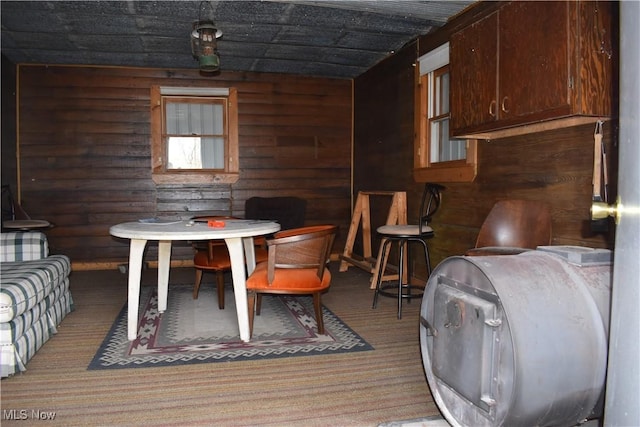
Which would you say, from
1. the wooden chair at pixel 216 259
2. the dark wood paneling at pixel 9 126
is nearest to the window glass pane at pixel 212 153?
the dark wood paneling at pixel 9 126

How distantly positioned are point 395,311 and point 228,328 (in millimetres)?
1204

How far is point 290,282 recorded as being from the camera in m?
2.71

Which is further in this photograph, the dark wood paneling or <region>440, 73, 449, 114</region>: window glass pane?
→ the dark wood paneling

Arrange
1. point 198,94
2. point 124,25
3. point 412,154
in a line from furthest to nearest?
point 198,94
point 412,154
point 124,25

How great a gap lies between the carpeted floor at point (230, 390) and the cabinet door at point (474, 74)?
141 cm

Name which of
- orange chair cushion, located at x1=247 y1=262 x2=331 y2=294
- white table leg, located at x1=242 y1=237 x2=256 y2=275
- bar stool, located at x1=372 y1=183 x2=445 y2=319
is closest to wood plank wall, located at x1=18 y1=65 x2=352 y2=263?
white table leg, located at x1=242 y1=237 x2=256 y2=275

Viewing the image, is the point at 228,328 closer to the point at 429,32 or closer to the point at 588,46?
the point at 588,46

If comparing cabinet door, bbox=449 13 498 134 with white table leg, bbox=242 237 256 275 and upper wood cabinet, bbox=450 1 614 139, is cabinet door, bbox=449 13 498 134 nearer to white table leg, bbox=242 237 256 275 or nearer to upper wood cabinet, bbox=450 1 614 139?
upper wood cabinet, bbox=450 1 614 139

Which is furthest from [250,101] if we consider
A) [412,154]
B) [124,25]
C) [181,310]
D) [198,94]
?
[181,310]

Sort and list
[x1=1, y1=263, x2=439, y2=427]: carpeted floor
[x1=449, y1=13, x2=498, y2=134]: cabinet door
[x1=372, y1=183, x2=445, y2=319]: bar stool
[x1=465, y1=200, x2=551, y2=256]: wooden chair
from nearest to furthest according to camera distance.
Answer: [x1=1, y1=263, x2=439, y2=427]: carpeted floor, [x1=465, y1=200, x2=551, y2=256]: wooden chair, [x1=449, y1=13, x2=498, y2=134]: cabinet door, [x1=372, y1=183, x2=445, y2=319]: bar stool

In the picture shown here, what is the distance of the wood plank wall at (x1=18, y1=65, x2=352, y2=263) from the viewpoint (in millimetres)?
5234

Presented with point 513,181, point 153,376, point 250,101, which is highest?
point 250,101

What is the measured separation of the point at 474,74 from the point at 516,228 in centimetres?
96

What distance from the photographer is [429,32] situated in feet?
13.4
